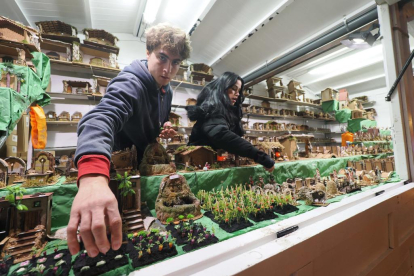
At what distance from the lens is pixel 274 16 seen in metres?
3.13

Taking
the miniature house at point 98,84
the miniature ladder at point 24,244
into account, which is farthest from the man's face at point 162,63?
the miniature house at point 98,84

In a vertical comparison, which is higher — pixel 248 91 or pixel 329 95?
pixel 248 91

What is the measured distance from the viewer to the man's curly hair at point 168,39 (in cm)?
116

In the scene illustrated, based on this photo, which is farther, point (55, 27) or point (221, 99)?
point (55, 27)

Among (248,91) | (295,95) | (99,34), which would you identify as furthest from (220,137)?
(295,95)

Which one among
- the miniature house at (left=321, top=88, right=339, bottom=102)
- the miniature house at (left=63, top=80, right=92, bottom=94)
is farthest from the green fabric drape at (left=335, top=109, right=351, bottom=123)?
the miniature house at (left=63, top=80, right=92, bottom=94)

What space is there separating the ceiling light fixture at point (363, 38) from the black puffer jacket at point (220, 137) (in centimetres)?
252

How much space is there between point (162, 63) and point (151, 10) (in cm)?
212

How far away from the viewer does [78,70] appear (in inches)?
128

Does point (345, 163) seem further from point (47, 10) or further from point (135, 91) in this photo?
point (47, 10)

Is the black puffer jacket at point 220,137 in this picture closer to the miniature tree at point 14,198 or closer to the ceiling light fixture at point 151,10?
the miniature tree at point 14,198

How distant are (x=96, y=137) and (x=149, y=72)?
73cm

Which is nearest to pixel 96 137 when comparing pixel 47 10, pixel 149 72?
pixel 149 72

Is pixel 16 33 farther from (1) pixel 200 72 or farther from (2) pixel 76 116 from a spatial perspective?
(1) pixel 200 72
